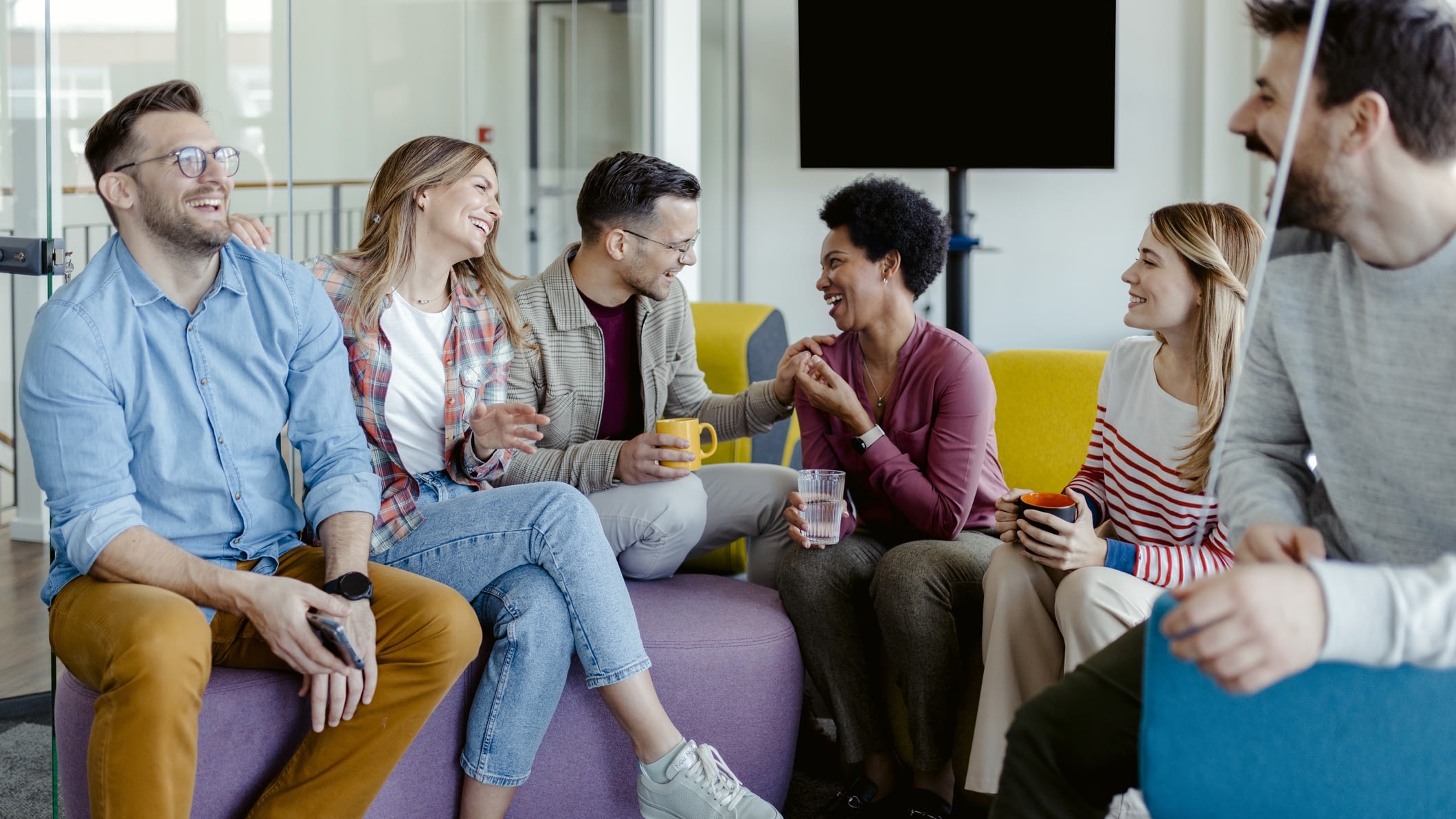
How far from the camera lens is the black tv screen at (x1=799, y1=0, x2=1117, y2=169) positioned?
444 centimetres

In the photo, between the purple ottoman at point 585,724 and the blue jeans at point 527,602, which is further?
the blue jeans at point 527,602

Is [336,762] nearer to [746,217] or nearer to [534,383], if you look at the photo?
[534,383]

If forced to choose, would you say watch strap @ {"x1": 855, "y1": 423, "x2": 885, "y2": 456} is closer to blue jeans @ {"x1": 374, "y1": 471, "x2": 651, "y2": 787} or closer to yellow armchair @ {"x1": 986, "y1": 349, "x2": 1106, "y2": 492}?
yellow armchair @ {"x1": 986, "y1": 349, "x2": 1106, "y2": 492}

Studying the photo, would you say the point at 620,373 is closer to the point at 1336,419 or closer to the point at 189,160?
the point at 189,160

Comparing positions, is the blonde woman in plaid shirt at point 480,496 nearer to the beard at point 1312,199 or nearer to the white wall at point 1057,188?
the beard at point 1312,199

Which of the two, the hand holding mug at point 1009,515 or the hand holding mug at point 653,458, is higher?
the hand holding mug at point 653,458

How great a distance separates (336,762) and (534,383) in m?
0.85

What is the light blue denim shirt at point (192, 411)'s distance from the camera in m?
1.57

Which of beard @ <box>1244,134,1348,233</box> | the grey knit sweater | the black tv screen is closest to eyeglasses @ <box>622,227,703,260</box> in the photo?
the grey knit sweater

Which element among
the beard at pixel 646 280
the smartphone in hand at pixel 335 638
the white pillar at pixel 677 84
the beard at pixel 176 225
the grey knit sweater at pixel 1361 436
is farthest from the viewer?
the white pillar at pixel 677 84

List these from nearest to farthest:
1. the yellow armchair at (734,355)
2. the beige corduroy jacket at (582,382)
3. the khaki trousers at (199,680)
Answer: the khaki trousers at (199,680) → the beige corduroy jacket at (582,382) → the yellow armchair at (734,355)

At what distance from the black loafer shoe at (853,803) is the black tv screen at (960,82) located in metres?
3.09

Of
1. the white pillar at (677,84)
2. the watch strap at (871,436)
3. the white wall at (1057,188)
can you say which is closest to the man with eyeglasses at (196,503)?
the watch strap at (871,436)

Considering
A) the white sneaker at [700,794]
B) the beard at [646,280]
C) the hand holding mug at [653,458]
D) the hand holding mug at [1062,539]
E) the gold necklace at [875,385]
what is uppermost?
the beard at [646,280]
